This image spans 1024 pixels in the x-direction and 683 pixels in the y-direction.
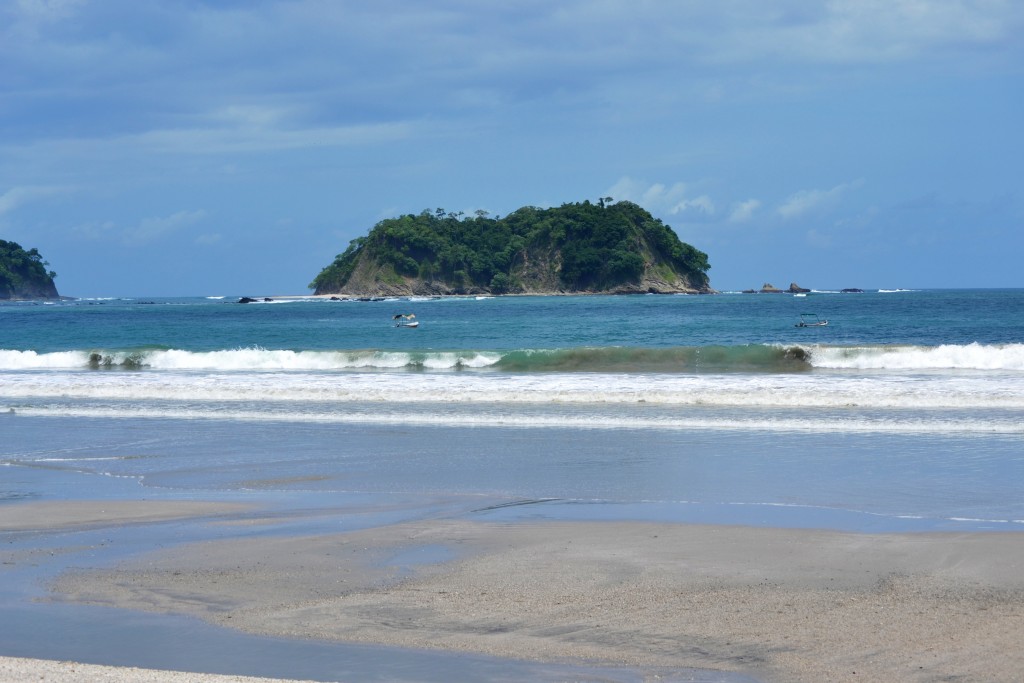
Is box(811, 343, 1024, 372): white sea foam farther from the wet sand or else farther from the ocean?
the wet sand

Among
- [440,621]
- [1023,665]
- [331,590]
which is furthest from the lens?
[331,590]

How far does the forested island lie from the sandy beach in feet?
534

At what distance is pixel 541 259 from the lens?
180000 millimetres

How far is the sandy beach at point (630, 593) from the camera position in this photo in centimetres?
572

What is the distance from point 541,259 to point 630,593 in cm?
17391

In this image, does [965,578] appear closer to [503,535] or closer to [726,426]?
[503,535]

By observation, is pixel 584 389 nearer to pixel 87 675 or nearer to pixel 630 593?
pixel 630 593

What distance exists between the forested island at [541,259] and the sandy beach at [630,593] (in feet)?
534

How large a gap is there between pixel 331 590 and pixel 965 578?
15.1 feet

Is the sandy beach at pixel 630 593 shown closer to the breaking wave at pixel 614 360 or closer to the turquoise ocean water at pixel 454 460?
the turquoise ocean water at pixel 454 460

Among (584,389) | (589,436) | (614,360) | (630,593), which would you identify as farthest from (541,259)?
(630,593)

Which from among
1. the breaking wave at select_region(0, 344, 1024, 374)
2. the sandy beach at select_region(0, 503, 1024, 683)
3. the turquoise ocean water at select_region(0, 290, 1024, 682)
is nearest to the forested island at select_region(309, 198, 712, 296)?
the breaking wave at select_region(0, 344, 1024, 374)

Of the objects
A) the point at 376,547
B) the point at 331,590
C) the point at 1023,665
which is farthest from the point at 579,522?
the point at 1023,665

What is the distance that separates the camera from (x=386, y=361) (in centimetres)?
3519
